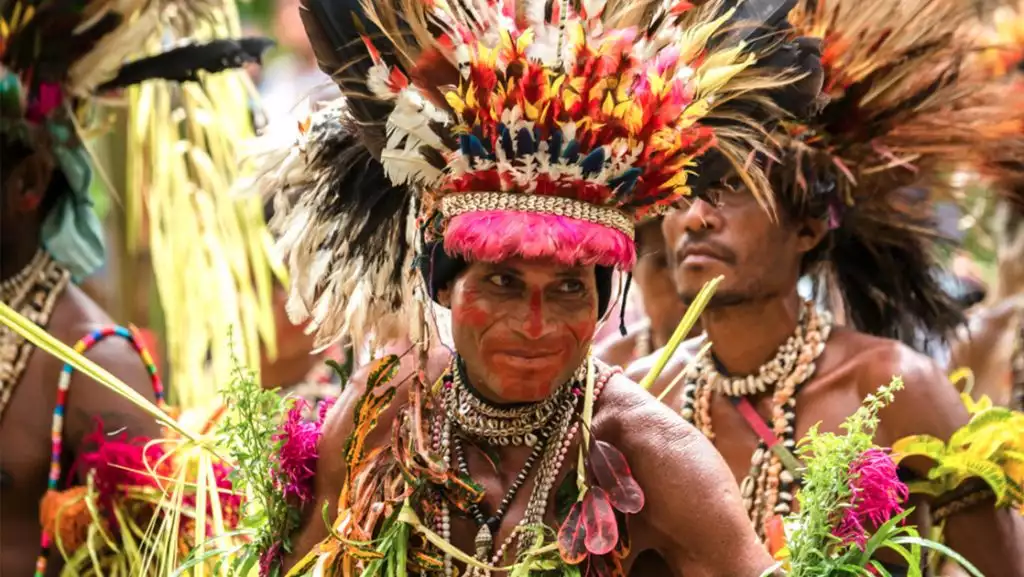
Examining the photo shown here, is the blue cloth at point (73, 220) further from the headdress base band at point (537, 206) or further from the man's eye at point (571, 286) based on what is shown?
the man's eye at point (571, 286)

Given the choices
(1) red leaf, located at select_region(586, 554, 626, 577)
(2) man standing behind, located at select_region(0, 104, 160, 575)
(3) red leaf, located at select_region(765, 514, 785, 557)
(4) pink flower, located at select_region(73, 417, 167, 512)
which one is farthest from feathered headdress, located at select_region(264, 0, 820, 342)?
(2) man standing behind, located at select_region(0, 104, 160, 575)

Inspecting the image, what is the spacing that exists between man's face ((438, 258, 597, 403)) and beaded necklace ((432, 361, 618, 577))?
13 centimetres

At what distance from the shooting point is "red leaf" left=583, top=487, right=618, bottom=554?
2793 millimetres

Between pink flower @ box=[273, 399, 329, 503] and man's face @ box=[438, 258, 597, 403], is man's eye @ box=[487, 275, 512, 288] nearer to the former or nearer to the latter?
man's face @ box=[438, 258, 597, 403]

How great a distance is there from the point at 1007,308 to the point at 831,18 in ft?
9.45

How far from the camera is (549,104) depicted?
2.79 metres

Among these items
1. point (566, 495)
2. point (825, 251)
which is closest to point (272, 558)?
point (566, 495)

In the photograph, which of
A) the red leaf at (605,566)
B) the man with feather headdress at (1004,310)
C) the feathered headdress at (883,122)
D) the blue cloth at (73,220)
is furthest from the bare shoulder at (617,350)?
the red leaf at (605,566)

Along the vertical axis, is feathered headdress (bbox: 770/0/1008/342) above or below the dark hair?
above

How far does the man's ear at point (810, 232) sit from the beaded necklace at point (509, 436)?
129 centimetres

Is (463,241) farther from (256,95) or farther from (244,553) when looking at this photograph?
(256,95)

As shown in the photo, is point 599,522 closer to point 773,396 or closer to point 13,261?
point 773,396

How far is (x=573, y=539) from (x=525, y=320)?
15.7 inches

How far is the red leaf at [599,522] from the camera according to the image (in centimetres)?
279
